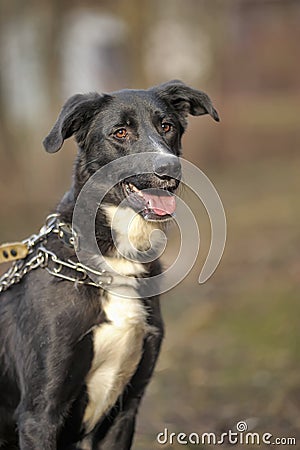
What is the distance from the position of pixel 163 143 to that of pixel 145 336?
0.98m

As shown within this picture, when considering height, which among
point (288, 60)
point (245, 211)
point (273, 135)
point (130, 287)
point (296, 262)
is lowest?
point (130, 287)

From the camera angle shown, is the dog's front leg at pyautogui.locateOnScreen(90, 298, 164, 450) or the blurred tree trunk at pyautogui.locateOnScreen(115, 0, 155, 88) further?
the blurred tree trunk at pyautogui.locateOnScreen(115, 0, 155, 88)

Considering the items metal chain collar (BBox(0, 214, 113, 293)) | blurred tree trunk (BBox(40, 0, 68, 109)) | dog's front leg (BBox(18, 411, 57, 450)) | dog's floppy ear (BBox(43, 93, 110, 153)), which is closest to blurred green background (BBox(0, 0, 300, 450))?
blurred tree trunk (BBox(40, 0, 68, 109))

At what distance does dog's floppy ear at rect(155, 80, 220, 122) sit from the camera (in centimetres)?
470

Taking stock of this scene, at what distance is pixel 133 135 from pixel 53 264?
0.77m

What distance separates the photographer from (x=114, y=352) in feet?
14.2

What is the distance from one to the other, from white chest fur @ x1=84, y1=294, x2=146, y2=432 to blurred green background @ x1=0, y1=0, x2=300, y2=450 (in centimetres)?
102

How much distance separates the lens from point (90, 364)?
14.0 feet

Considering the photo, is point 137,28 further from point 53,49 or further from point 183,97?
point 183,97

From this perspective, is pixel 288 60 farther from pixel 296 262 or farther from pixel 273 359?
pixel 273 359

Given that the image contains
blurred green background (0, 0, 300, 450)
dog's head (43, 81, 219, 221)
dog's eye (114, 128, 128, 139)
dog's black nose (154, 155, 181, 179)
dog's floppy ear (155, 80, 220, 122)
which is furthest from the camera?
blurred green background (0, 0, 300, 450)

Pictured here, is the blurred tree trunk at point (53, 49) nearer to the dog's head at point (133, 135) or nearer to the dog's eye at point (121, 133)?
the dog's head at point (133, 135)

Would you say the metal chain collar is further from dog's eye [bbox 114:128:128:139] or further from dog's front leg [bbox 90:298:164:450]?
dog's eye [bbox 114:128:128:139]

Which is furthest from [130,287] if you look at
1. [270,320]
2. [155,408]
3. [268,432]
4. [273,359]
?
[270,320]
